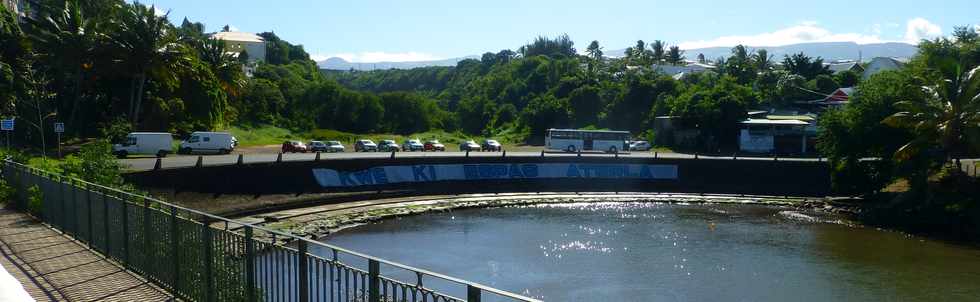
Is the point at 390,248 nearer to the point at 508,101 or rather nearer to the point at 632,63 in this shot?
the point at 508,101

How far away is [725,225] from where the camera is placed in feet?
127

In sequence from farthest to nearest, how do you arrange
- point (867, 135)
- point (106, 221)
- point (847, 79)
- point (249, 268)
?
point (847, 79) < point (867, 135) < point (106, 221) < point (249, 268)

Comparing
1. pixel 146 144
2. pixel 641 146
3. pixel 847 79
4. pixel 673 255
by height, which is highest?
pixel 847 79

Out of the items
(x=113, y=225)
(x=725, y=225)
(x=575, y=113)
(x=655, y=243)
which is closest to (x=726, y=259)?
(x=655, y=243)

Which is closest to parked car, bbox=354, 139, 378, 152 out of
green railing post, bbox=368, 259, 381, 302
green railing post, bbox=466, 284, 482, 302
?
green railing post, bbox=368, 259, 381, 302

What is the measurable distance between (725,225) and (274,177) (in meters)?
23.8

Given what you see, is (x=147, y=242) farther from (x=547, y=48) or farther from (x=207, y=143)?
(x=547, y=48)

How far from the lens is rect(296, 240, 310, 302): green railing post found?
823cm

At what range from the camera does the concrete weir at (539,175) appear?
41.9 metres

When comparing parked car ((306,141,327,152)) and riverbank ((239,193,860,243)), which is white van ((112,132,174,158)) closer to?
parked car ((306,141,327,152))

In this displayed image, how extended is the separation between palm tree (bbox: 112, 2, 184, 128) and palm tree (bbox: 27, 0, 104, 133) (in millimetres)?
1703

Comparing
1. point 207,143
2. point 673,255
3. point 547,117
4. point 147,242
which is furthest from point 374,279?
point 547,117

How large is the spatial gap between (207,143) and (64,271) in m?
41.7

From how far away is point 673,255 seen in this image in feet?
98.7
